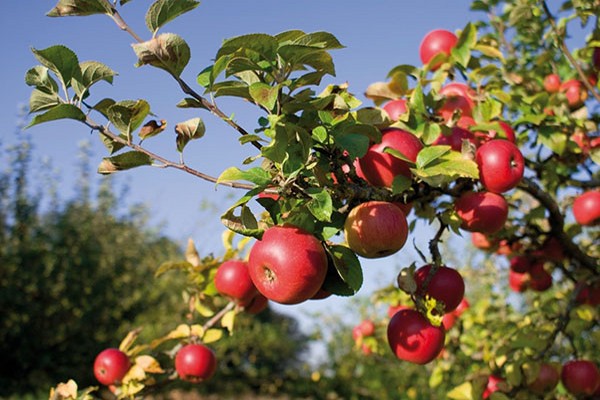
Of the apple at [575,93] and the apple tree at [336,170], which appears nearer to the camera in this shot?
the apple tree at [336,170]

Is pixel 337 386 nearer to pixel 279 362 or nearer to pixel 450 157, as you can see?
pixel 279 362

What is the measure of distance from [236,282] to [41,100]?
816 millimetres

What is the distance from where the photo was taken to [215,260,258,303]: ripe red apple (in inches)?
66.7

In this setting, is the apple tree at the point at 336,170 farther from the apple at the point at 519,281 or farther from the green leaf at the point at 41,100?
the apple at the point at 519,281

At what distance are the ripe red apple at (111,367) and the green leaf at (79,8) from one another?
1.11 metres

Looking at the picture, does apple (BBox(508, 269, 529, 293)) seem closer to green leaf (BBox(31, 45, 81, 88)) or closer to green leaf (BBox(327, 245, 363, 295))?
green leaf (BBox(327, 245, 363, 295))

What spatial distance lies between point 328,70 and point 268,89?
146 millimetres

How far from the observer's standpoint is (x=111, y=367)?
5.70 feet

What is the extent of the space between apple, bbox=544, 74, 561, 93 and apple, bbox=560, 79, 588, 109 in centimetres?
9

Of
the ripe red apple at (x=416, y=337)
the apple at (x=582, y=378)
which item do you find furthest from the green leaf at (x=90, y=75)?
the apple at (x=582, y=378)

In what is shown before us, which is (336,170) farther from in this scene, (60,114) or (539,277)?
(539,277)

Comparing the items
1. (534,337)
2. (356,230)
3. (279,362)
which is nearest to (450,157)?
(356,230)

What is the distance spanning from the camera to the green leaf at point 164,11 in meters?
1.00

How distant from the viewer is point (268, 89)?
103 centimetres
